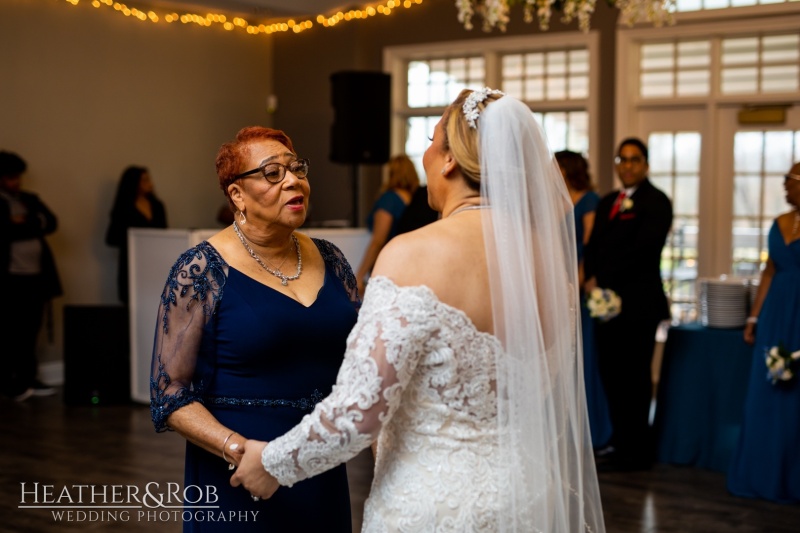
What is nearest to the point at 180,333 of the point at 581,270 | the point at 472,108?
the point at 472,108

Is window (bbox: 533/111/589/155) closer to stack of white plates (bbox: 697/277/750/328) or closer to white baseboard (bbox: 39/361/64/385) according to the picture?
stack of white plates (bbox: 697/277/750/328)

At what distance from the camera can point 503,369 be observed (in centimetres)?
193

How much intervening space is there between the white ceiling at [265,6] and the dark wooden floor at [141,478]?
153 inches

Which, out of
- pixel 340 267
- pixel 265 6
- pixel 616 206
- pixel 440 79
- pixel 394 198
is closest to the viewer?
pixel 340 267

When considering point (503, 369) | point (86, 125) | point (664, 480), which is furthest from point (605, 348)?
point (86, 125)

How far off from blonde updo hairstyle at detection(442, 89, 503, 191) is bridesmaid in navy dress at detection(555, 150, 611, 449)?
3784mm

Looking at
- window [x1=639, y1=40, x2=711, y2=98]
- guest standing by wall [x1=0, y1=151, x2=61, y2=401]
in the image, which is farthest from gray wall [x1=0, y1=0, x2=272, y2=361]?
window [x1=639, y1=40, x2=711, y2=98]

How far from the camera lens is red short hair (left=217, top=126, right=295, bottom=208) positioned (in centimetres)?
239

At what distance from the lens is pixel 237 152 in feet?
7.87

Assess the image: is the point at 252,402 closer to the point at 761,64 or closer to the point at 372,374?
the point at 372,374

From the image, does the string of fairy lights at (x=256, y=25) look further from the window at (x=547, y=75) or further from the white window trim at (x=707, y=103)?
the white window trim at (x=707, y=103)

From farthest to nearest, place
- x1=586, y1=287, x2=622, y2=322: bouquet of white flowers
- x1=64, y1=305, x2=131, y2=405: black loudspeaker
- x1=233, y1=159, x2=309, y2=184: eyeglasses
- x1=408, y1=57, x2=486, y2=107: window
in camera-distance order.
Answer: x1=408, y1=57, x2=486, y2=107: window < x1=64, y1=305, x2=131, y2=405: black loudspeaker < x1=586, y1=287, x2=622, y2=322: bouquet of white flowers < x1=233, y1=159, x2=309, y2=184: eyeglasses

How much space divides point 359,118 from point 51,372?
10.8 ft

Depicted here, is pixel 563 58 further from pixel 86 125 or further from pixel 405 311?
pixel 405 311
